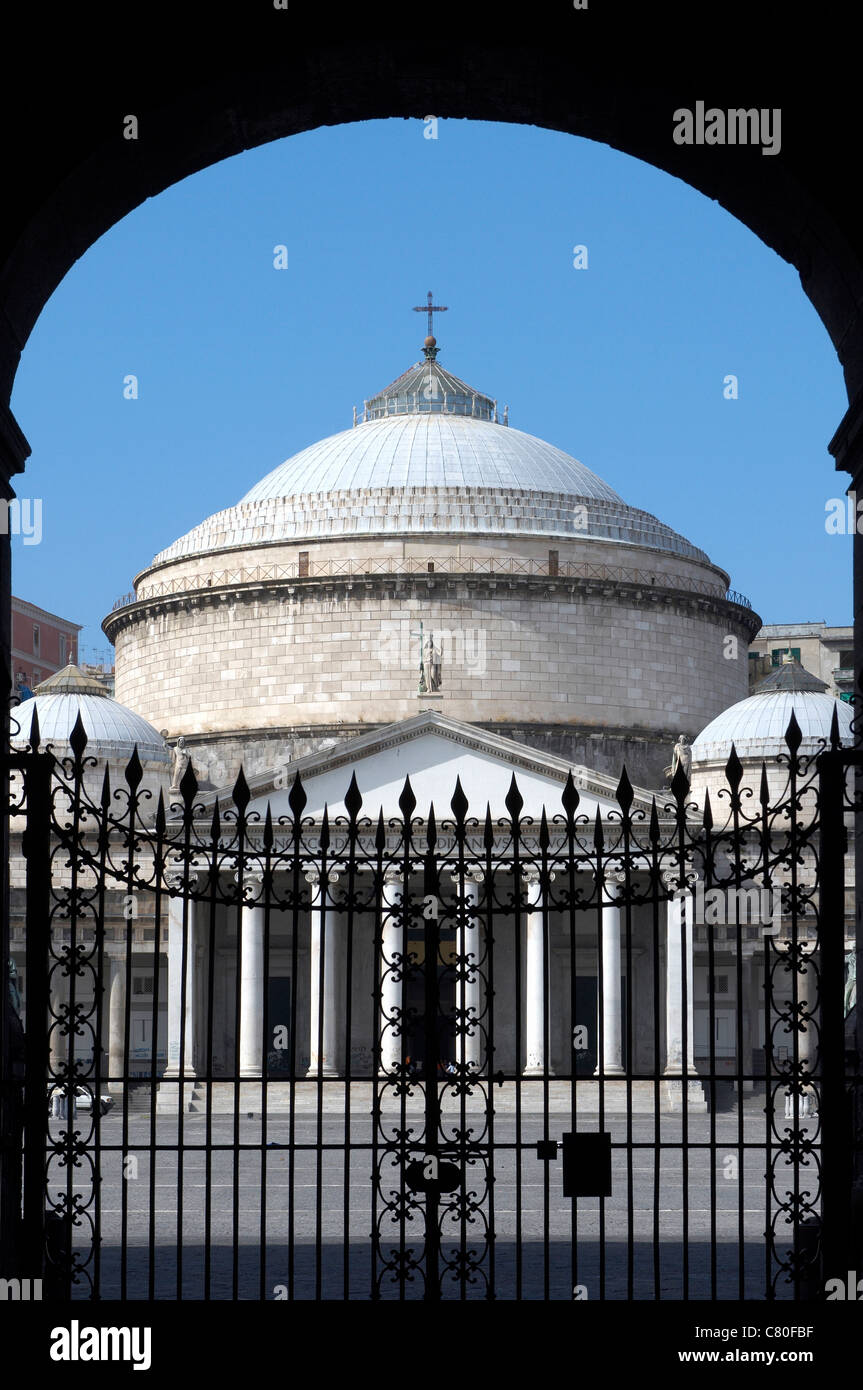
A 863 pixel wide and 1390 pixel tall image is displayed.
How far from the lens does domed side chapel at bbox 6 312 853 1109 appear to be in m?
53.5

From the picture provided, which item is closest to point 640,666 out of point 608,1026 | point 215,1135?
point 608,1026

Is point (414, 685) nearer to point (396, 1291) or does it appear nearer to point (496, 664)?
point (496, 664)

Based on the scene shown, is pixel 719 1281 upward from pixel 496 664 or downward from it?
downward

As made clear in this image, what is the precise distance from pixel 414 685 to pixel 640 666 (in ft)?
23.6

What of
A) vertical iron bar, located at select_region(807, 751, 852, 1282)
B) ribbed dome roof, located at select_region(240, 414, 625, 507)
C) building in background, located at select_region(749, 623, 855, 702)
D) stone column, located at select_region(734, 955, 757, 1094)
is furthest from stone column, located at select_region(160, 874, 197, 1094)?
building in background, located at select_region(749, 623, 855, 702)

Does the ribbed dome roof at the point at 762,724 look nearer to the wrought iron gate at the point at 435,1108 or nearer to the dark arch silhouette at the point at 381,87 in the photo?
the wrought iron gate at the point at 435,1108

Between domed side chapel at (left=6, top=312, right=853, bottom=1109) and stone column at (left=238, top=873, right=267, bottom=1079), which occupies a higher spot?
domed side chapel at (left=6, top=312, right=853, bottom=1109)

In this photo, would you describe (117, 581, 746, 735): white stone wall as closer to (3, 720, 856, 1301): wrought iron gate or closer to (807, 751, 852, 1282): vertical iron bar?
(3, 720, 856, 1301): wrought iron gate

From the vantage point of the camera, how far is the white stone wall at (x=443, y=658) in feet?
194

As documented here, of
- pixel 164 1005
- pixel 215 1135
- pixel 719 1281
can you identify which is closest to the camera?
pixel 719 1281

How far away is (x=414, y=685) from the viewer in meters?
58.9

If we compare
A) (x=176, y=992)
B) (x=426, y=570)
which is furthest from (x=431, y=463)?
(x=176, y=992)

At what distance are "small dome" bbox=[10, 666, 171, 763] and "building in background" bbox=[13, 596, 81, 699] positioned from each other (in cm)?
3510
